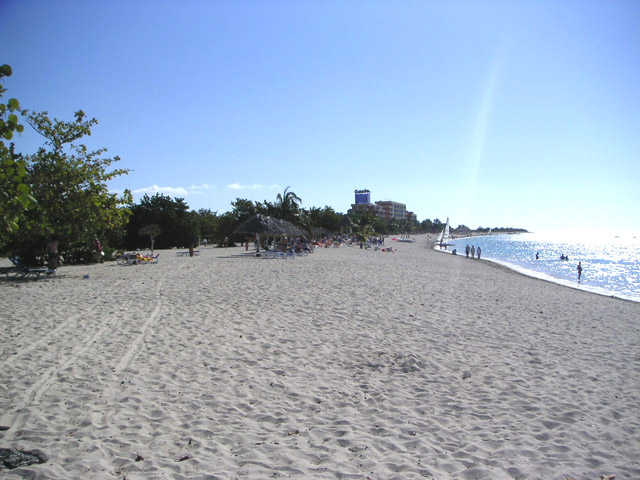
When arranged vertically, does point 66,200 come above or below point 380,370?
above

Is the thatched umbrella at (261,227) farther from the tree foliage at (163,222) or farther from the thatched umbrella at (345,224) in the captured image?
the thatched umbrella at (345,224)

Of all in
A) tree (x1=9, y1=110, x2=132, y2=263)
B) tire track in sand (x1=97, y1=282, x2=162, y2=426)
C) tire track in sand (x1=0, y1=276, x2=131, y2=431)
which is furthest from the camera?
tree (x1=9, y1=110, x2=132, y2=263)

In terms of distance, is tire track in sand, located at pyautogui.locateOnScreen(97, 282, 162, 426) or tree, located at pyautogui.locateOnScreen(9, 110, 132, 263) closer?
tire track in sand, located at pyautogui.locateOnScreen(97, 282, 162, 426)

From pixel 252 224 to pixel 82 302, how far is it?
65.4 feet

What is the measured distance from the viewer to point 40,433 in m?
3.89

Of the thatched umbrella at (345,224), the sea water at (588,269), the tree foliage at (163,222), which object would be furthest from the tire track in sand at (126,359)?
the thatched umbrella at (345,224)

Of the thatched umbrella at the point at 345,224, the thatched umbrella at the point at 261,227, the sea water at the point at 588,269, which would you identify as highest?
the thatched umbrella at the point at 345,224

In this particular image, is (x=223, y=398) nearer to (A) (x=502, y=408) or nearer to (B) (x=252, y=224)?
(A) (x=502, y=408)

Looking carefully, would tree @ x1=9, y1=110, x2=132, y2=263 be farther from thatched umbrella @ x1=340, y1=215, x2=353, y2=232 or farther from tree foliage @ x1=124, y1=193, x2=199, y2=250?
thatched umbrella @ x1=340, y1=215, x2=353, y2=232

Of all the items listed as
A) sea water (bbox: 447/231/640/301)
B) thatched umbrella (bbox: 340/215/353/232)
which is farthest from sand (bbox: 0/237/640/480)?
thatched umbrella (bbox: 340/215/353/232)

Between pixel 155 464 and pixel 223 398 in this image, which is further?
pixel 223 398

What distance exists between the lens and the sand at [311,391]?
3.62m

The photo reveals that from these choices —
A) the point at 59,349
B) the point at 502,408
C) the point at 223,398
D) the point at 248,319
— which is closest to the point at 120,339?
the point at 59,349

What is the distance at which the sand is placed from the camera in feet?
11.9
